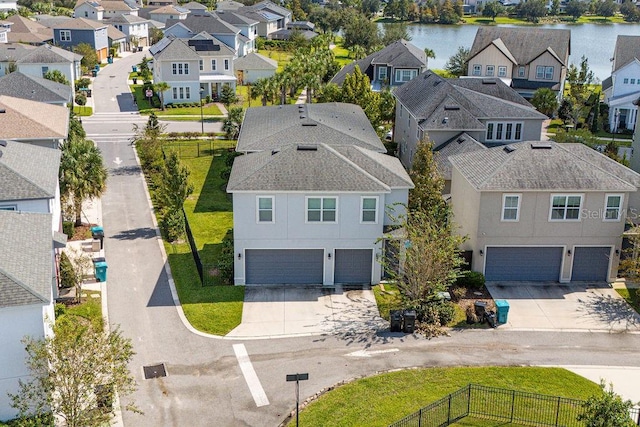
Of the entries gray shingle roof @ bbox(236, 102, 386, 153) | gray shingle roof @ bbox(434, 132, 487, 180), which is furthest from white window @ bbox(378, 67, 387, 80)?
gray shingle roof @ bbox(434, 132, 487, 180)

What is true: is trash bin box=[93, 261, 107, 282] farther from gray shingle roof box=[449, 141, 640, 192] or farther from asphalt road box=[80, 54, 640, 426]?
gray shingle roof box=[449, 141, 640, 192]

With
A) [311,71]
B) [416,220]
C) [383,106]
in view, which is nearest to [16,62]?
[311,71]

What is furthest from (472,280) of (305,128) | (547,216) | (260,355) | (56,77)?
(56,77)

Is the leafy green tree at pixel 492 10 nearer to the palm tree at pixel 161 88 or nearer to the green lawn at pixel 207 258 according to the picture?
the palm tree at pixel 161 88

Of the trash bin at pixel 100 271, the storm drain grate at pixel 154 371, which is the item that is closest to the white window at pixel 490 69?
the trash bin at pixel 100 271

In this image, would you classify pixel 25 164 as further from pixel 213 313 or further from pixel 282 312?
pixel 282 312

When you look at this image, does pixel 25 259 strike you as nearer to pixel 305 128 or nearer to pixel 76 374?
pixel 76 374
